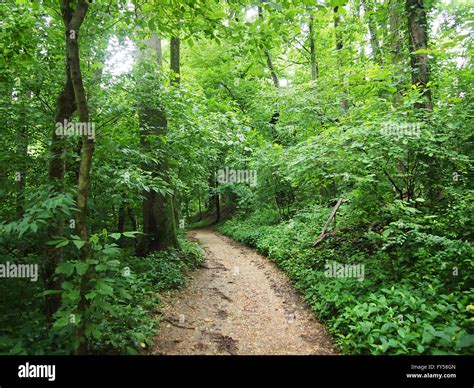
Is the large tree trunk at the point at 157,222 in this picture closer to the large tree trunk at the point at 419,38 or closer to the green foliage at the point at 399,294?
A: the green foliage at the point at 399,294

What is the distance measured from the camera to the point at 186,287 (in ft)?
24.3

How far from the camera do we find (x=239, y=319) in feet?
19.2

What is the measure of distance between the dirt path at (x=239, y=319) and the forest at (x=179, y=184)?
0.16ft

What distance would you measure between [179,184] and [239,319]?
15.1ft

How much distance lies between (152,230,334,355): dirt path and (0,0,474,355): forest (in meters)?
0.05

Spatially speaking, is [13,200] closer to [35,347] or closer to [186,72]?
[35,347]

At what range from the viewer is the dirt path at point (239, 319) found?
4777mm

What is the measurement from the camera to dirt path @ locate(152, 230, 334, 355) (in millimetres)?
4777

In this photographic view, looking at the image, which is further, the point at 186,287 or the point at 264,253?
the point at 264,253

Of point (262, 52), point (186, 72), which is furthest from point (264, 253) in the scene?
point (186, 72)
